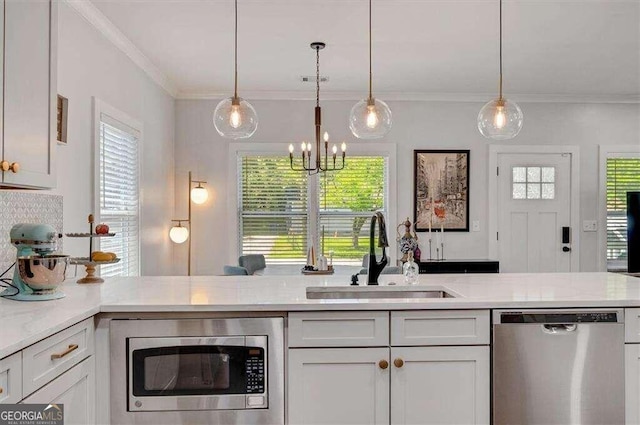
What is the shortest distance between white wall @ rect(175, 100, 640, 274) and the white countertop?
9.93 ft

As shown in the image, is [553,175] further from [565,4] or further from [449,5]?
[449,5]

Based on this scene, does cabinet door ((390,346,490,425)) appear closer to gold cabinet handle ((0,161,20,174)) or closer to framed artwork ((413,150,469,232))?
gold cabinet handle ((0,161,20,174))

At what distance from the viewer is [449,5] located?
321cm

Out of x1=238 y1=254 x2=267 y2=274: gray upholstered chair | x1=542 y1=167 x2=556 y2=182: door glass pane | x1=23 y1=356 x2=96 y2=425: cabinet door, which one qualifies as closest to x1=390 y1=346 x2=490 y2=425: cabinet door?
x1=23 y1=356 x2=96 y2=425: cabinet door

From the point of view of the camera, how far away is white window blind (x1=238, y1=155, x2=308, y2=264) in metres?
5.70

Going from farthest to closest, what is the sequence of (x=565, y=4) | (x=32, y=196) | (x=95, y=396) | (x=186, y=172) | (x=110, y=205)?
(x=186, y=172), (x=110, y=205), (x=565, y=4), (x=32, y=196), (x=95, y=396)

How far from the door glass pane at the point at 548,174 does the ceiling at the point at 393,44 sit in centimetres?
92

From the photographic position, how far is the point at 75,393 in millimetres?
1766

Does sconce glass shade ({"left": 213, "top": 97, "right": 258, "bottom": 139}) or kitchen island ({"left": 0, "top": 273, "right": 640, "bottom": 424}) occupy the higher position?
sconce glass shade ({"left": 213, "top": 97, "right": 258, "bottom": 139})

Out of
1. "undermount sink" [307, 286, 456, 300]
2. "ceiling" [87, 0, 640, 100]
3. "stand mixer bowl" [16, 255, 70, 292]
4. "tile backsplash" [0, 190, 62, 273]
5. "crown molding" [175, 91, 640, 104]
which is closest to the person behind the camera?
"stand mixer bowl" [16, 255, 70, 292]

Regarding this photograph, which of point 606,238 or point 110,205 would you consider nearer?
point 110,205

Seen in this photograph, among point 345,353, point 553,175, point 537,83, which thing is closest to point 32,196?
point 345,353

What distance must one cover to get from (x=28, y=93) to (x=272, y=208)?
381 cm

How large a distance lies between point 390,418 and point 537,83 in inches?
172
